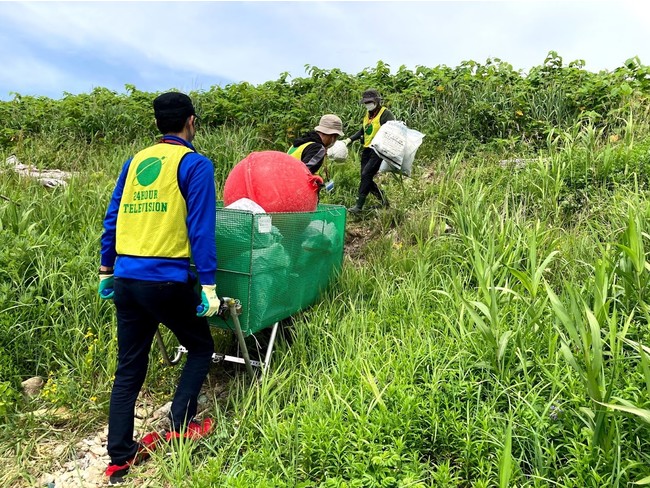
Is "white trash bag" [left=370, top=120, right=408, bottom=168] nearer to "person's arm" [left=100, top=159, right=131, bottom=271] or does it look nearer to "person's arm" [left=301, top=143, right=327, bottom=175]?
"person's arm" [left=301, top=143, right=327, bottom=175]

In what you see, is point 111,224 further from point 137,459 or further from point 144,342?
point 137,459

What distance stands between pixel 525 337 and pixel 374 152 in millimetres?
3492

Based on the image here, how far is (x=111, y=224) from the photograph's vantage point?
8.98 ft

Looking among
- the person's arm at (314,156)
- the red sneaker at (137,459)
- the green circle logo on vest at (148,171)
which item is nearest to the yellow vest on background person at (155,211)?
the green circle logo on vest at (148,171)

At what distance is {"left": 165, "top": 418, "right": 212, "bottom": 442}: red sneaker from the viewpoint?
2580 millimetres

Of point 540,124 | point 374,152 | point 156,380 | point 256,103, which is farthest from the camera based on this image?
point 256,103

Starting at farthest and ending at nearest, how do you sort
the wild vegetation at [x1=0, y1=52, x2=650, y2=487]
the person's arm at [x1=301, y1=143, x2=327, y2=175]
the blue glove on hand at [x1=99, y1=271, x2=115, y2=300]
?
the person's arm at [x1=301, y1=143, x2=327, y2=175], the blue glove on hand at [x1=99, y1=271, x2=115, y2=300], the wild vegetation at [x1=0, y1=52, x2=650, y2=487]

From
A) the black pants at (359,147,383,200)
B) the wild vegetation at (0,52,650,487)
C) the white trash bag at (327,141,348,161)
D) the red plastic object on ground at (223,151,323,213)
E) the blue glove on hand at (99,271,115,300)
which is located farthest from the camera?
the black pants at (359,147,383,200)

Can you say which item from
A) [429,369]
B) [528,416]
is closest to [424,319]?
[429,369]

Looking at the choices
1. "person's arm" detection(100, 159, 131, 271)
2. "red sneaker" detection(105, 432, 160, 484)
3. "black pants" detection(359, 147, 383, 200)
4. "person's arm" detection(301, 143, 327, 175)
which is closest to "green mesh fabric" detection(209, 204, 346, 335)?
"person's arm" detection(100, 159, 131, 271)

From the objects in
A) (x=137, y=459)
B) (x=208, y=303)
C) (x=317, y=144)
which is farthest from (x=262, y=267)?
(x=317, y=144)

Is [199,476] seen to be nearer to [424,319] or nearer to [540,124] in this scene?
[424,319]

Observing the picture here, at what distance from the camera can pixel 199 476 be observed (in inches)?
86.9

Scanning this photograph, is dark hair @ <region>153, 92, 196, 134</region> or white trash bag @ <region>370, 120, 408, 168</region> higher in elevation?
white trash bag @ <region>370, 120, 408, 168</region>
